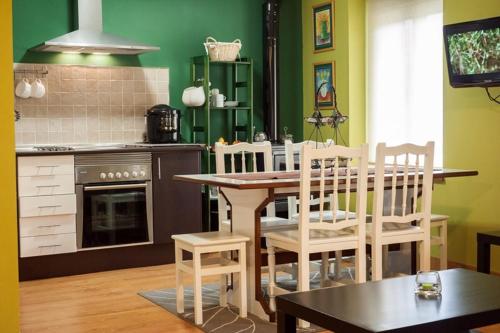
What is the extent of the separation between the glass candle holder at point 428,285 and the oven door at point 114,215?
3.39m

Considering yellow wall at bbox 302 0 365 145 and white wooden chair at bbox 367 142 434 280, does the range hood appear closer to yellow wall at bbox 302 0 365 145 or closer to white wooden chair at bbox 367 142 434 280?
yellow wall at bbox 302 0 365 145

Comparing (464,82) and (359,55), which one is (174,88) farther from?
(464,82)

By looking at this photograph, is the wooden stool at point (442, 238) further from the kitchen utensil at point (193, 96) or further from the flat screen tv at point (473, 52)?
the kitchen utensil at point (193, 96)

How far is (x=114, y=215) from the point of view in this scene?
19.5 feet

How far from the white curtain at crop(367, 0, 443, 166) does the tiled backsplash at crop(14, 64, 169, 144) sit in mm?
1900

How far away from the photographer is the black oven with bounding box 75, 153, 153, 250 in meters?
5.81

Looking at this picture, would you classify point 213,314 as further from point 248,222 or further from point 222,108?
point 222,108

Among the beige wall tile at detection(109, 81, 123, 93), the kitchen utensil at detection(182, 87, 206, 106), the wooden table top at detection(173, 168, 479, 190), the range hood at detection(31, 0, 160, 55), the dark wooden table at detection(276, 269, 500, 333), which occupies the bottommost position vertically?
the dark wooden table at detection(276, 269, 500, 333)

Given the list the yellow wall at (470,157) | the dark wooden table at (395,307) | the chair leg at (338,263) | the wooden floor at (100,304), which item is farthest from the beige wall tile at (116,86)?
the dark wooden table at (395,307)

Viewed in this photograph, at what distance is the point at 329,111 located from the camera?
721 cm

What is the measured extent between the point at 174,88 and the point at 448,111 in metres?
2.45

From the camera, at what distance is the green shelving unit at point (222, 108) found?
6852mm

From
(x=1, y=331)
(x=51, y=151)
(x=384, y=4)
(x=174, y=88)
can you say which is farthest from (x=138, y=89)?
(x=1, y=331)

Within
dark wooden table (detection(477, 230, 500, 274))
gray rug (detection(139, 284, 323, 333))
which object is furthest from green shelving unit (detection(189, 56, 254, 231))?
dark wooden table (detection(477, 230, 500, 274))
